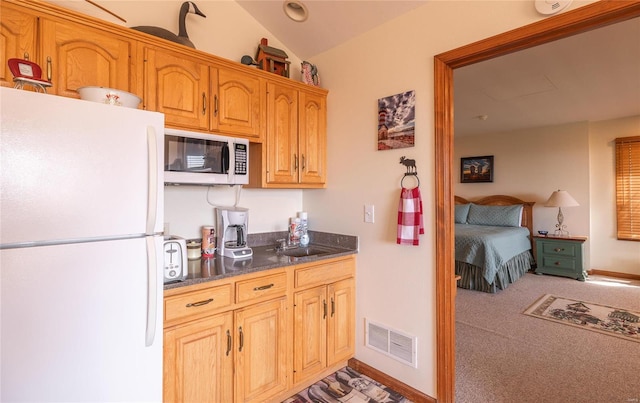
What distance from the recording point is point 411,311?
209 centimetres

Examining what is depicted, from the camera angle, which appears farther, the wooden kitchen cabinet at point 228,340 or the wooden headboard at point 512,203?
the wooden headboard at point 512,203

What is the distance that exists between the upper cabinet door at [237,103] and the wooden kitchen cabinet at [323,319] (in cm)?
105

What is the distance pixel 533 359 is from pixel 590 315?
1.52 metres

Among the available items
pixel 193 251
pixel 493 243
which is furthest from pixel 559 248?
pixel 193 251

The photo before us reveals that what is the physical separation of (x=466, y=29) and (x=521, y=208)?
4.65m

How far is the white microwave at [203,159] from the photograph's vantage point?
1738 mm

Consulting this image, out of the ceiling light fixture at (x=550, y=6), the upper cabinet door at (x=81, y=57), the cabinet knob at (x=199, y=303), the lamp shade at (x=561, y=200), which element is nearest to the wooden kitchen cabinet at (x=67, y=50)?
the upper cabinet door at (x=81, y=57)

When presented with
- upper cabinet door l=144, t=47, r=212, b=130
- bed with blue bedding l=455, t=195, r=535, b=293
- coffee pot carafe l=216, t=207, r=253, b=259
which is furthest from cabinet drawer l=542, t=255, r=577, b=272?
upper cabinet door l=144, t=47, r=212, b=130

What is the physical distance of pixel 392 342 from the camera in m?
2.19

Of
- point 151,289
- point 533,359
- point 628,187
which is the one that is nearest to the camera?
point 151,289

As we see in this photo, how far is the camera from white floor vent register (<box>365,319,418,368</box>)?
6.80ft

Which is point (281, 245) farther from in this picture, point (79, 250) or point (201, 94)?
point (79, 250)

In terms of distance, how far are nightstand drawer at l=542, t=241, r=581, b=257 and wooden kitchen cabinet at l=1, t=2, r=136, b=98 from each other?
19.4 feet

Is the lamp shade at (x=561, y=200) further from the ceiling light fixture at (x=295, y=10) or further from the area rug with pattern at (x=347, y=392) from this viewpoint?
the ceiling light fixture at (x=295, y=10)
